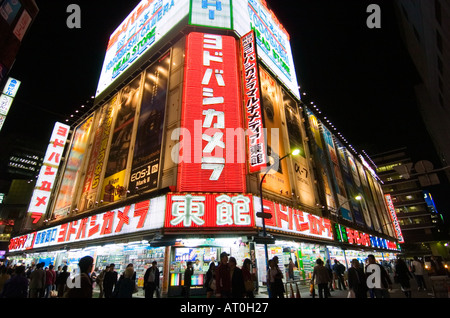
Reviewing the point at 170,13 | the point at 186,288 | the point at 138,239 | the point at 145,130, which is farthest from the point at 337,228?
the point at 170,13

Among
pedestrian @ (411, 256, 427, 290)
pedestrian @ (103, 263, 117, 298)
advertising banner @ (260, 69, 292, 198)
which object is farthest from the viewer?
advertising banner @ (260, 69, 292, 198)

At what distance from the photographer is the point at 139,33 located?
31.4m

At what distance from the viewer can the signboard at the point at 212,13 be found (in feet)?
76.2

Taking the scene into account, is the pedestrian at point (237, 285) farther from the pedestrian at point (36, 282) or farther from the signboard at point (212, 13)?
the signboard at point (212, 13)

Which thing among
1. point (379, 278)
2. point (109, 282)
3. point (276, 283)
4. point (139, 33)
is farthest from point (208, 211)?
point (139, 33)

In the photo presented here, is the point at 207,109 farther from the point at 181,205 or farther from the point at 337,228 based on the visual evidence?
the point at 337,228

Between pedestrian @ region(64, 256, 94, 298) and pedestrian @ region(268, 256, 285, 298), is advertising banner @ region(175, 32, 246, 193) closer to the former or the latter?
pedestrian @ region(268, 256, 285, 298)

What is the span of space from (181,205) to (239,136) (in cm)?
678

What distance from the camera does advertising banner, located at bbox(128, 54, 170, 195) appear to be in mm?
18469

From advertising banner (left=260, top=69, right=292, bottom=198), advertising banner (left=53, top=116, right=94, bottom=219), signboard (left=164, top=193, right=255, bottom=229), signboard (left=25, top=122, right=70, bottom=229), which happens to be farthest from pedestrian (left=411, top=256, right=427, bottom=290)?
signboard (left=25, top=122, right=70, bottom=229)

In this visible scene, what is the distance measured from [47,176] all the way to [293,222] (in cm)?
2704

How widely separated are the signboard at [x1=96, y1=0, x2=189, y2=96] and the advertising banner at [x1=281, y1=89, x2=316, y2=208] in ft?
50.8
